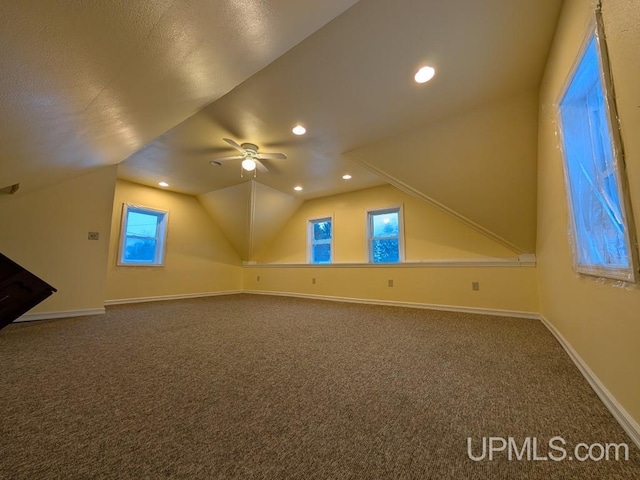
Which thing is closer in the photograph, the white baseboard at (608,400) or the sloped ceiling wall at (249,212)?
the white baseboard at (608,400)

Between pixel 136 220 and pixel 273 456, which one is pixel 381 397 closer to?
pixel 273 456

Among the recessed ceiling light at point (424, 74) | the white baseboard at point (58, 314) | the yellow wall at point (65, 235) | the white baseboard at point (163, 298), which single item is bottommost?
the white baseboard at point (163, 298)

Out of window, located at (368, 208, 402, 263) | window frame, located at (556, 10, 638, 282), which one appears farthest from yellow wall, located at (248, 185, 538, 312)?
window frame, located at (556, 10, 638, 282)

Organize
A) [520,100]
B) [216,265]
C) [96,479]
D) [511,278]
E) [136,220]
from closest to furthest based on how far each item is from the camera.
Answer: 1. [96,479]
2. [520,100]
3. [511,278]
4. [136,220]
5. [216,265]

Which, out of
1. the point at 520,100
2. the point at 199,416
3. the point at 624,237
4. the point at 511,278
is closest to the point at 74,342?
the point at 199,416

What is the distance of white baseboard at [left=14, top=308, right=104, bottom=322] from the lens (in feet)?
8.69

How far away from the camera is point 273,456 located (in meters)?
0.78

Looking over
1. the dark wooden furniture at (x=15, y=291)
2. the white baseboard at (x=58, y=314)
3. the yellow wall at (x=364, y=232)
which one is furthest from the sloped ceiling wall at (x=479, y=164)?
the white baseboard at (x=58, y=314)

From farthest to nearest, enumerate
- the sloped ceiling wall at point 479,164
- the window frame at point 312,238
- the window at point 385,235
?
1. the window frame at point 312,238
2. the window at point 385,235
3. the sloped ceiling wall at point 479,164

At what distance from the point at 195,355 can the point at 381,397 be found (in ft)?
4.48

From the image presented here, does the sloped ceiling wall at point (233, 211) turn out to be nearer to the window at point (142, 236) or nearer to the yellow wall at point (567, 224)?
the window at point (142, 236)

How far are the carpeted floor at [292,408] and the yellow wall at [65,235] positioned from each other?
99 cm

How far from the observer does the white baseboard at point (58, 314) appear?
→ 104 inches

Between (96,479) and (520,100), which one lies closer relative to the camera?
(96,479)
